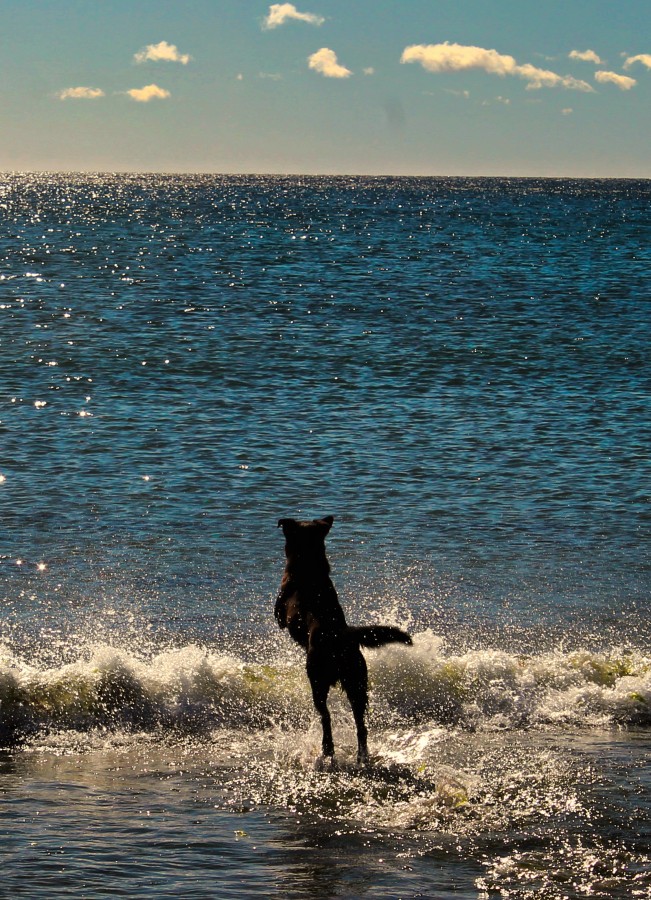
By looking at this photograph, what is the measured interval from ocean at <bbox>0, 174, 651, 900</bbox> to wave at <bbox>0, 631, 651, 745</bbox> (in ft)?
0.11

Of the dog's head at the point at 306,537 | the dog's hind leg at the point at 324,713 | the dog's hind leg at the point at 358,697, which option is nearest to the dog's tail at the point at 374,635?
the dog's hind leg at the point at 358,697

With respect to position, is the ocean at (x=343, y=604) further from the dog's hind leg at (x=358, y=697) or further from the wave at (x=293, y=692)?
the dog's hind leg at (x=358, y=697)

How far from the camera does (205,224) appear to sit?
102938mm

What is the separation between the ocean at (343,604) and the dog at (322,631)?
0.48 m

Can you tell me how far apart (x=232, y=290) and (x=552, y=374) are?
24.8 m

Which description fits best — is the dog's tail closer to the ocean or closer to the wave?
the ocean

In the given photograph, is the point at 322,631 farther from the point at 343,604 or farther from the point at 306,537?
the point at 343,604

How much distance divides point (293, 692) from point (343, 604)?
2904 millimetres

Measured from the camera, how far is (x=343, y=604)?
1389cm

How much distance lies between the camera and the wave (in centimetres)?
1060

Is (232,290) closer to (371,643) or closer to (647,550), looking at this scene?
(647,550)

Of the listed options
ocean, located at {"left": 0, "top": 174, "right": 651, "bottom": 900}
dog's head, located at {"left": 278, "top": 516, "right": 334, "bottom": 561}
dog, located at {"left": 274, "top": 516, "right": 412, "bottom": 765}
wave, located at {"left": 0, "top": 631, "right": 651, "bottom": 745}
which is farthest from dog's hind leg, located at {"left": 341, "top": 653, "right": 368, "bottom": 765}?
wave, located at {"left": 0, "top": 631, "right": 651, "bottom": 745}

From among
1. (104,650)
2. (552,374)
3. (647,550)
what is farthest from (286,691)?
(552,374)

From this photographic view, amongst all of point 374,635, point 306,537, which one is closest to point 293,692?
point 374,635
